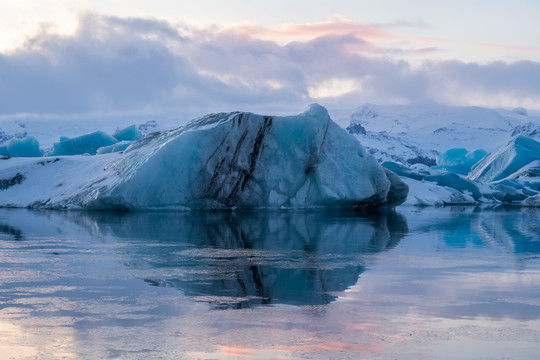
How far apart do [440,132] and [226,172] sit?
122m

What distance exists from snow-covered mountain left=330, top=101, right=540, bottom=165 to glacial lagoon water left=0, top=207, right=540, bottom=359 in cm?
9580

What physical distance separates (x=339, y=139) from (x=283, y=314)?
19.5 m

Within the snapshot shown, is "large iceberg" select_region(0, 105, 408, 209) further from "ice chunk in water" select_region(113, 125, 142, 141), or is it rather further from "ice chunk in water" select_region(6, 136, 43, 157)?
"ice chunk in water" select_region(113, 125, 142, 141)

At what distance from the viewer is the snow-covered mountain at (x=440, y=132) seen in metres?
120

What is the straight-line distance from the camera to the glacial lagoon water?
446cm

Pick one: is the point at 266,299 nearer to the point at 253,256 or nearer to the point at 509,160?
the point at 253,256

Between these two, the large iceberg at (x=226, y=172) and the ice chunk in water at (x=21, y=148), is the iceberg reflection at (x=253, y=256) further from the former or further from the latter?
the ice chunk in water at (x=21, y=148)

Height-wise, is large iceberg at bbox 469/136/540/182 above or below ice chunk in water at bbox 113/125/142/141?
below

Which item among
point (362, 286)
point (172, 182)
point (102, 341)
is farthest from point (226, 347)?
point (172, 182)

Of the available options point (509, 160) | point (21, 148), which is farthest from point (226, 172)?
point (509, 160)

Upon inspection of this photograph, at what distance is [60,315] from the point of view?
5344 mm

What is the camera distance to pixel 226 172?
22.5 meters

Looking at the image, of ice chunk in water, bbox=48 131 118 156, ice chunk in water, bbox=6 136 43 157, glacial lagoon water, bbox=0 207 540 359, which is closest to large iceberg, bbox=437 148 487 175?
ice chunk in water, bbox=48 131 118 156

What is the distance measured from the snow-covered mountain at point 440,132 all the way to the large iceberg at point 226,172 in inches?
3219
